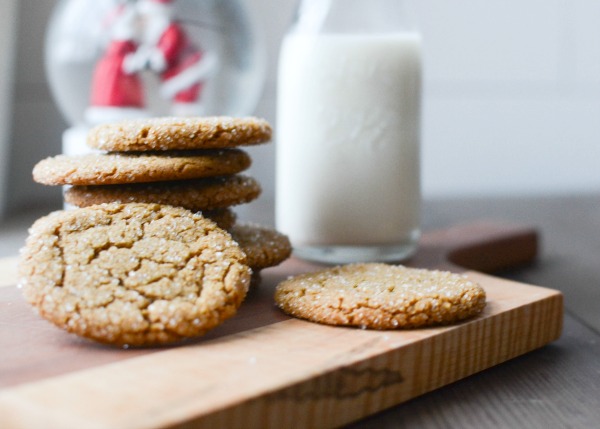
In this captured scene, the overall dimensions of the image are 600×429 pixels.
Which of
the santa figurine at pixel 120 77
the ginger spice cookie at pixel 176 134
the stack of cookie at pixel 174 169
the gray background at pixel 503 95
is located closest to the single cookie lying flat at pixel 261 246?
the stack of cookie at pixel 174 169

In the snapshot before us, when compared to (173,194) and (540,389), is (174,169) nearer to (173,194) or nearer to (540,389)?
(173,194)

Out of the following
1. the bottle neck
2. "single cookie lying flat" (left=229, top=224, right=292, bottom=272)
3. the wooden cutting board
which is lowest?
the wooden cutting board

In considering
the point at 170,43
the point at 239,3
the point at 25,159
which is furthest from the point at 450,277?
the point at 25,159

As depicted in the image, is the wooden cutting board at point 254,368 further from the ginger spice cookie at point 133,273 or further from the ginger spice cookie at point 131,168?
the ginger spice cookie at point 131,168

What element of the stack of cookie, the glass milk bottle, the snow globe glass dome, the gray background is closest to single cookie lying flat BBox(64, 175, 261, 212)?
the stack of cookie

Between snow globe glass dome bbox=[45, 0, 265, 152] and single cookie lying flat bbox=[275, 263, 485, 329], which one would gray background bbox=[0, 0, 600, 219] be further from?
single cookie lying flat bbox=[275, 263, 485, 329]

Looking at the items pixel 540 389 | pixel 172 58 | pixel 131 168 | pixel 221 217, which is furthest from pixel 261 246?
pixel 172 58
